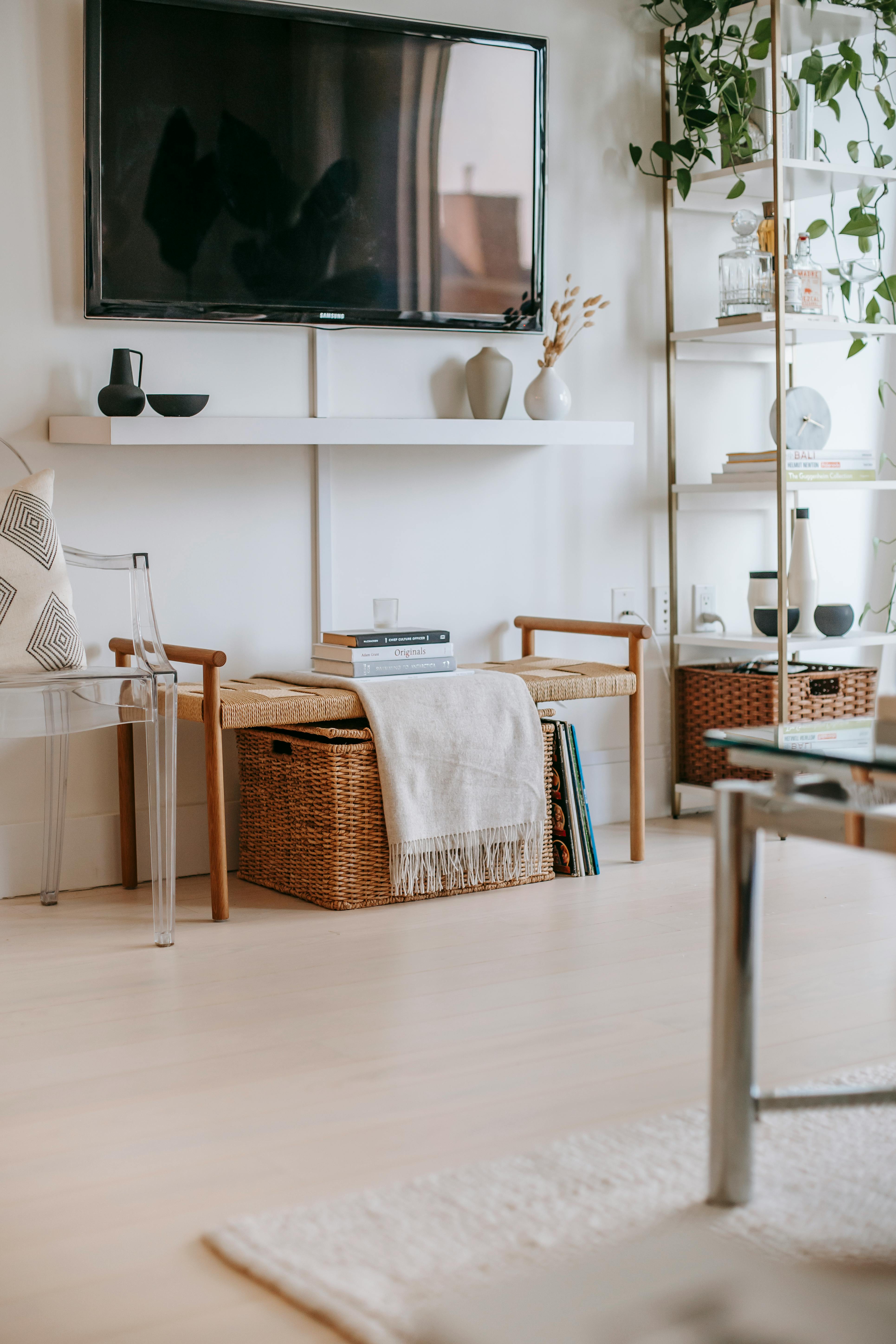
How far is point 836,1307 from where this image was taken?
1.38 meters

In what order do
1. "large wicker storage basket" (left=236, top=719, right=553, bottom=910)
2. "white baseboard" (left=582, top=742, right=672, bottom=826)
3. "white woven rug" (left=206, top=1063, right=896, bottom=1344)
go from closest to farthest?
"white woven rug" (left=206, top=1063, right=896, bottom=1344) → "large wicker storage basket" (left=236, top=719, right=553, bottom=910) → "white baseboard" (left=582, top=742, right=672, bottom=826)

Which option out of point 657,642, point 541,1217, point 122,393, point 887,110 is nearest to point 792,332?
point 887,110

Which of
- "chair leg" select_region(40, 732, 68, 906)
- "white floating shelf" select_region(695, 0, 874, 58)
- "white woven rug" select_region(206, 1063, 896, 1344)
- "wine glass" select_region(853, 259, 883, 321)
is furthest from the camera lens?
"wine glass" select_region(853, 259, 883, 321)

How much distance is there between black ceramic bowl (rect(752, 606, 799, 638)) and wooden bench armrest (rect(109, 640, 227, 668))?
139 cm

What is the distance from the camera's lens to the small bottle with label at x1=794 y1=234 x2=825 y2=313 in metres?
3.65

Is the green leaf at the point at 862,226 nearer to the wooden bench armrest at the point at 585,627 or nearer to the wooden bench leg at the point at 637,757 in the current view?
the wooden bench armrest at the point at 585,627

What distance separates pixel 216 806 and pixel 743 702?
→ 1.50 m

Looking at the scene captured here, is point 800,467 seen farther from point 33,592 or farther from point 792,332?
point 33,592

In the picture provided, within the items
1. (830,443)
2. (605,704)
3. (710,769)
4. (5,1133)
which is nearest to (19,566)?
(5,1133)

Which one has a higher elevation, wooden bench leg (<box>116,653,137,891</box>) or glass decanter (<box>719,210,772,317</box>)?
glass decanter (<box>719,210,772,317</box>)

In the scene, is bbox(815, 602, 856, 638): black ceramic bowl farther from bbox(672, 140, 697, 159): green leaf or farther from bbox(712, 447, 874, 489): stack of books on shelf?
bbox(672, 140, 697, 159): green leaf

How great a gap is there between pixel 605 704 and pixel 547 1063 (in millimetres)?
1853

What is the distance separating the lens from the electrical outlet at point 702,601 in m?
3.98

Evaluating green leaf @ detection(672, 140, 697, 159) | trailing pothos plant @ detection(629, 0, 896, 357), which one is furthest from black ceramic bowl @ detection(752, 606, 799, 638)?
green leaf @ detection(672, 140, 697, 159)
